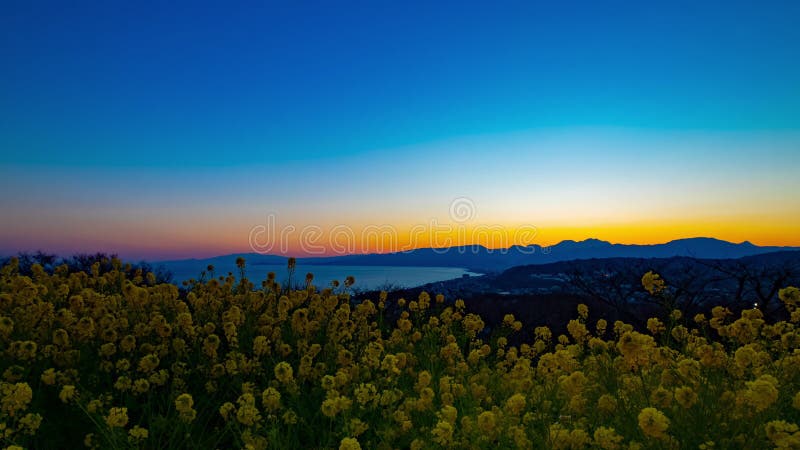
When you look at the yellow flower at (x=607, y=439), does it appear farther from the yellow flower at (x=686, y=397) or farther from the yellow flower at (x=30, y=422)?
the yellow flower at (x=30, y=422)

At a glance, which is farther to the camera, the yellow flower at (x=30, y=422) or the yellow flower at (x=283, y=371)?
the yellow flower at (x=283, y=371)

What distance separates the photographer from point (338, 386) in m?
4.69

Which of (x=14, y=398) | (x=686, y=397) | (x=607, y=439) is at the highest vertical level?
(x=686, y=397)

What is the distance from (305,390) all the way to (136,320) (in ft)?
9.29

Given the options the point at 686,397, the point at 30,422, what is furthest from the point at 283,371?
the point at 686,397

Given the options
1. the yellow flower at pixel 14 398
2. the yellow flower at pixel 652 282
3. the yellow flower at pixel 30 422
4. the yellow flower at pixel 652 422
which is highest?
the yellow flower at pixel 652 282

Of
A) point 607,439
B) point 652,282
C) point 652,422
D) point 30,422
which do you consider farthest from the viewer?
point 652,282

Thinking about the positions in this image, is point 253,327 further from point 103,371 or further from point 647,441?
point 647,441

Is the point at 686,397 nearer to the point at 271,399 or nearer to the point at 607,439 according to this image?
the point at 607,439

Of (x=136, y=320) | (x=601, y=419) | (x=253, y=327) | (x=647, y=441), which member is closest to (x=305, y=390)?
(x=253, y=327)

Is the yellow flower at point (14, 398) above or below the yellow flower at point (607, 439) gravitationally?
above

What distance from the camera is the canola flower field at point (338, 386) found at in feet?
12.1

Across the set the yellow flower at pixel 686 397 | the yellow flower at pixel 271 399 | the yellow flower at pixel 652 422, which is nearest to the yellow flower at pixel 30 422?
the yellow flower at pixel 271 399

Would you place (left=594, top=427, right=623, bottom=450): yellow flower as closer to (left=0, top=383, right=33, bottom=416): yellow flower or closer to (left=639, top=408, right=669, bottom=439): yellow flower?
(left=639, top=408, right=669, bottom=439): yellow flower
